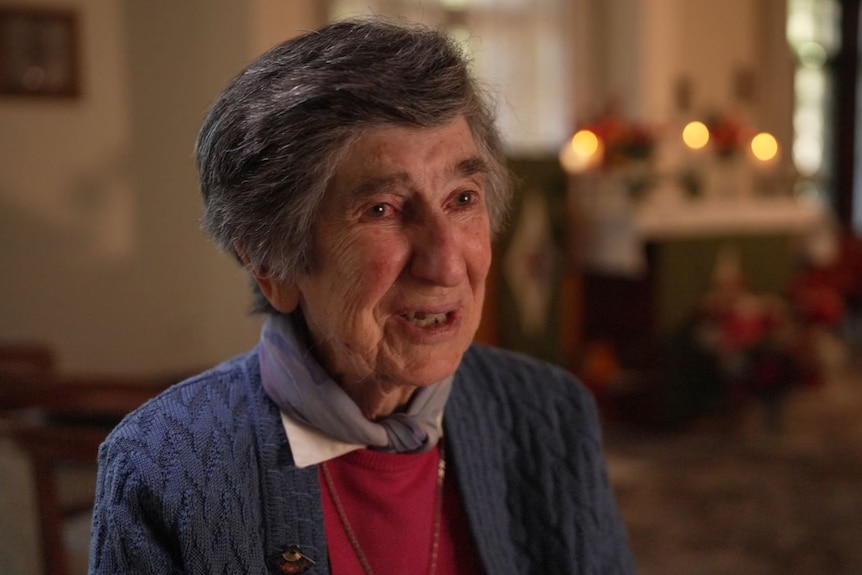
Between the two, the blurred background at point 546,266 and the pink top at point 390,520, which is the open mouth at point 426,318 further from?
the blurred background at point 546,266

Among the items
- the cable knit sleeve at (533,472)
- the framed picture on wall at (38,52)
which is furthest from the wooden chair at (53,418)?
the framed picture on wall at (38,52)

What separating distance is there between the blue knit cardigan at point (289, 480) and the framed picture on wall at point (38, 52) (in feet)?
10.7

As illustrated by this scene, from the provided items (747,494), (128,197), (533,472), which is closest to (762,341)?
(747,494)

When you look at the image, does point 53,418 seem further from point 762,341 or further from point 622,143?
point 622,143

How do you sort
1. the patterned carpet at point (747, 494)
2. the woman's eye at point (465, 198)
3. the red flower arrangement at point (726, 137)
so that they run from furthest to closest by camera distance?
the red flower arrangement at point (726, 137) → the patterned carpet at point (747, 494) → the woman's eye at point (465, 198)

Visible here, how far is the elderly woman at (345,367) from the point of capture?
94 cm

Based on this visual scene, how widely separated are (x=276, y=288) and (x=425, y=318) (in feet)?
0.62

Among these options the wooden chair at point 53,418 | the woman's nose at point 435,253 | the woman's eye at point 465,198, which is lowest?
the wooden chair at point 53,418

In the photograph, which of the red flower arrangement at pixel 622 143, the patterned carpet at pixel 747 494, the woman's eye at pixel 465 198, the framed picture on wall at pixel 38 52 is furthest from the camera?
the red flower arrangement at pixel 622 143

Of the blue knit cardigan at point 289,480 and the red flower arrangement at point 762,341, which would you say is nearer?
the blue knit cardigan at point 289,480

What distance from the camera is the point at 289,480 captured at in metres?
1.01

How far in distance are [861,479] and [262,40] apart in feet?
10.1

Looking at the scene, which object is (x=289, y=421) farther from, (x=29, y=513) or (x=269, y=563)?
(x=29, y=513)

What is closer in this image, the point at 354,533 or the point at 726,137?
the point at 354,533
